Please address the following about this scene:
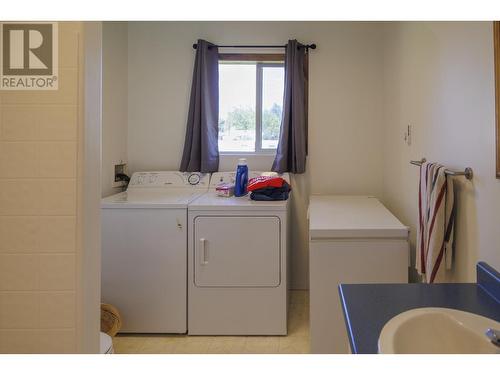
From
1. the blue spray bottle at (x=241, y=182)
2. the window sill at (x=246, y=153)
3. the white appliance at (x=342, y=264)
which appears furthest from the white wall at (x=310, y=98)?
the white appliance at (x=342, y=264)

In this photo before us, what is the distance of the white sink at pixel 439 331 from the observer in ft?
2.91

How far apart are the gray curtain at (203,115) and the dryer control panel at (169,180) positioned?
56 millimetres

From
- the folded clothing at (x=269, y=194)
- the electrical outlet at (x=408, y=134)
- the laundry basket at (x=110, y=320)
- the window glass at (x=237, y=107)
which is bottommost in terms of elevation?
the laundry basket at (x=110, y=320)

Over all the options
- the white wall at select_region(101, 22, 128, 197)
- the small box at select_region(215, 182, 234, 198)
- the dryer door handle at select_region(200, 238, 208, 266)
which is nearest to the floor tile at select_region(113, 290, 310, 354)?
the dryer door handle at select_region(200, 238, 208, 266)

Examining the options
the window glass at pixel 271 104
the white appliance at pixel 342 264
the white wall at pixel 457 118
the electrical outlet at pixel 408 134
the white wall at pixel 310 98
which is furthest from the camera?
the window glass at pixel 271 104

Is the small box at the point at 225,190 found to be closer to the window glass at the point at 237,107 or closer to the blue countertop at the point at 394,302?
the window glass at the point at 237,107

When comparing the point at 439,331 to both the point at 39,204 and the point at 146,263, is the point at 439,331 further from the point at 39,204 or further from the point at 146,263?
the point at 146,263

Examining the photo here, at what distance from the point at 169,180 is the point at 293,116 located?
123 cm

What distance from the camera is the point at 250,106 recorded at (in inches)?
129

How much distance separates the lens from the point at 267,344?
2.36m

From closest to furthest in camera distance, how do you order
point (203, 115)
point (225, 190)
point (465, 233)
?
point (465, 233) → point (225, 190) → point (203, 115)

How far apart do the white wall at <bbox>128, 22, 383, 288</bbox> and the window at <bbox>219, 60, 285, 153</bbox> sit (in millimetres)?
186

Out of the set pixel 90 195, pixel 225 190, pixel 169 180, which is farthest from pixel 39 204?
pixel 169 180

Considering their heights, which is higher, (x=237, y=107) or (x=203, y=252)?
(x=237, y=107)
